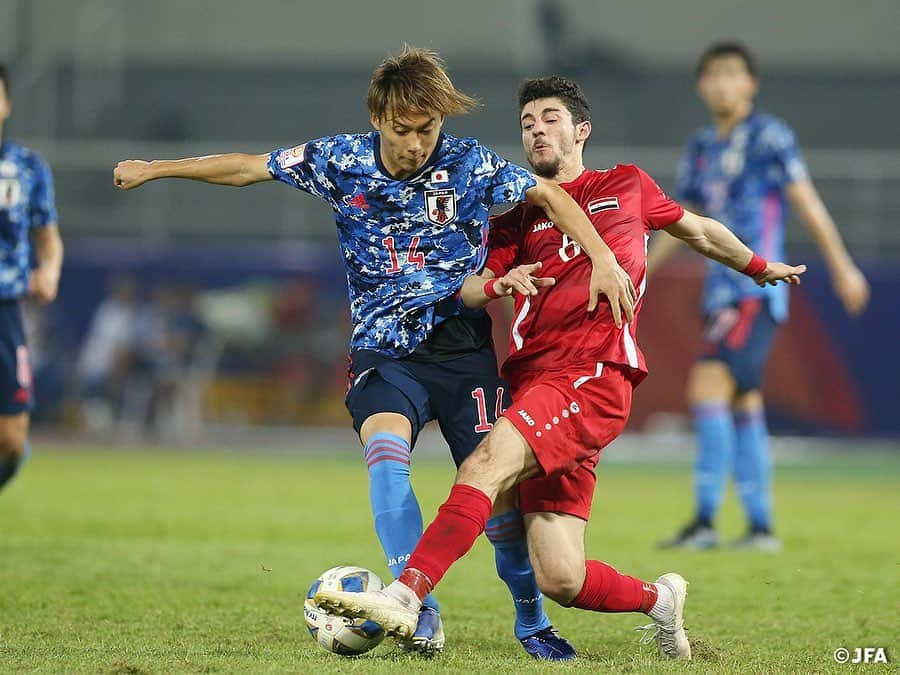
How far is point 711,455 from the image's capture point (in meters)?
9.52

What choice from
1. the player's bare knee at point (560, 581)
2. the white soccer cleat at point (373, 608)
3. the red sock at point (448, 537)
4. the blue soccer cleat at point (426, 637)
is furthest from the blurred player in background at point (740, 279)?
the white soccer cleat at point (373, 608)

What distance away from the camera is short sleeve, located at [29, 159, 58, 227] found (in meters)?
8.38

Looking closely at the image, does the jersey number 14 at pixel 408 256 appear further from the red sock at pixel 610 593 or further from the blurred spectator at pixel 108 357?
the blurred spectator at pixel 108 357

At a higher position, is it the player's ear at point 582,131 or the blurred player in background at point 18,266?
the player's ear at point 582,131

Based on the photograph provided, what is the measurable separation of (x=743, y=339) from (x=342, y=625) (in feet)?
18.0

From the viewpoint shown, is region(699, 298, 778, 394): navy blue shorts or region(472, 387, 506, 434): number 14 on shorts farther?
region(699, 298, 778, 394): navy blue shorts

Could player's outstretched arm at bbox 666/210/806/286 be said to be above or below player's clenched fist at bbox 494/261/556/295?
above

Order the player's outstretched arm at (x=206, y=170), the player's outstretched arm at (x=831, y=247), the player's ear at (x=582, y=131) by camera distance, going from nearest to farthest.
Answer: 1. the player's outstretched arm at (x=206, y=170)
2. the player's ear at (x=582, y=131)
3. the player's outstretched arm at (x=831, y=247)

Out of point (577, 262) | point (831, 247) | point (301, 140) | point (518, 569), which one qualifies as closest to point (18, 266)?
point (577, 262)

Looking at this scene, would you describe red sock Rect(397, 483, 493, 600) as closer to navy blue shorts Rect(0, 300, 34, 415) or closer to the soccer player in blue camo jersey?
the soccer player in blue camo jersey

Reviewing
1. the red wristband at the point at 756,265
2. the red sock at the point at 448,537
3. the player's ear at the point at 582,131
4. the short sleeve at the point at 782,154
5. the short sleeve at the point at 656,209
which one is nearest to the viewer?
the red sock at the point at 448,537

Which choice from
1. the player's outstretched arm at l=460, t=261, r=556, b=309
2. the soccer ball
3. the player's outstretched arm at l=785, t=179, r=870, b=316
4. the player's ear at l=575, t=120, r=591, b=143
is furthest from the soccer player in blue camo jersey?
the player's outstretched arm at l=785, t=179, r=870, b=316

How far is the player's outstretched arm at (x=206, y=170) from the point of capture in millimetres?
5406

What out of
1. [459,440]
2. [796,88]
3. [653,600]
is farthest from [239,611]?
[796,88]
